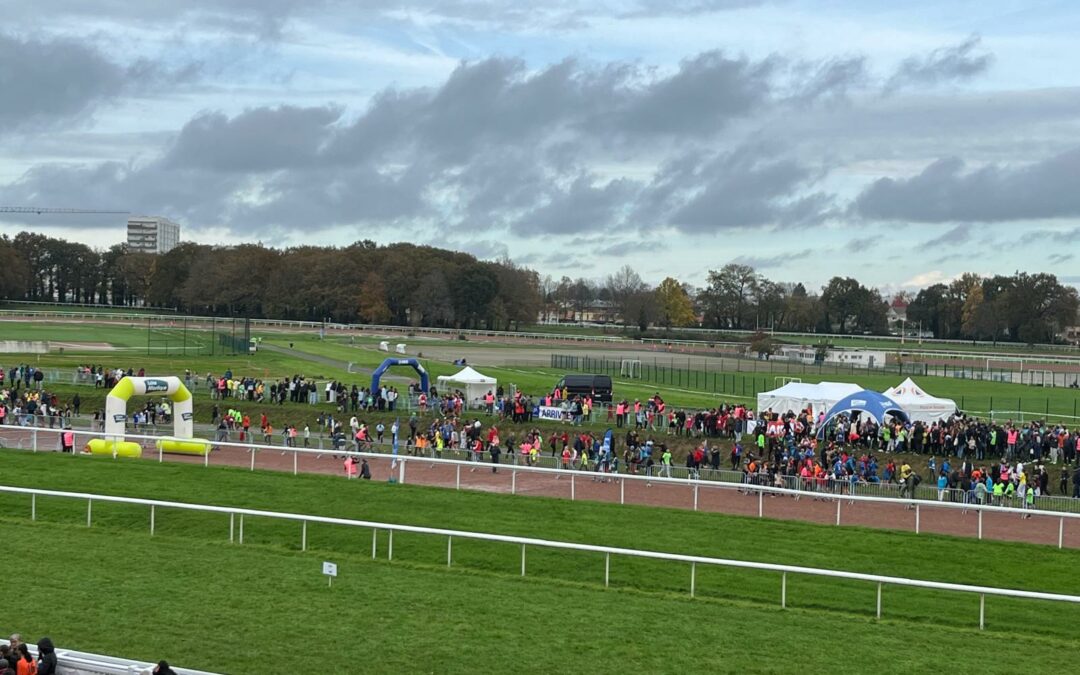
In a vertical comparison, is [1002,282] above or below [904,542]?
above

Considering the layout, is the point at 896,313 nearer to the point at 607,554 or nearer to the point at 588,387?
the point at 588,387

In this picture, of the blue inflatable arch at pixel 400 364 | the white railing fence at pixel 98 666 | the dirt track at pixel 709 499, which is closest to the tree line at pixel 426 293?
the blue inflatable arch at pixel 400 364

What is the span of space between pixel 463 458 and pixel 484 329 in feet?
279

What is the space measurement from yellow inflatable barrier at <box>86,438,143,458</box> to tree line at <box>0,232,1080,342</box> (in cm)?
8086

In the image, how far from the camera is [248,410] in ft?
121

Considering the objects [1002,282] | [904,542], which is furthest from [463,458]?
[1002,282]

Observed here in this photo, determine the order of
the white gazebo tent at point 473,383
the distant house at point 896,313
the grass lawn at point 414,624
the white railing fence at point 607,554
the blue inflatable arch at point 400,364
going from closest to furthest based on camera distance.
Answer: the grass lawn at point 414,624 < the white railing fence at point 607,554 < the white gazebo tent at point 473,383 < the blue inflatable arch at point 400,364 < the distant house at point 896,313

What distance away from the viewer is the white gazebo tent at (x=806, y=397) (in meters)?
30.6

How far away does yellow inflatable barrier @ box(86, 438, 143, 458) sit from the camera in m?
24.1

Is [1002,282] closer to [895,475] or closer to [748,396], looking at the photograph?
[748,396]

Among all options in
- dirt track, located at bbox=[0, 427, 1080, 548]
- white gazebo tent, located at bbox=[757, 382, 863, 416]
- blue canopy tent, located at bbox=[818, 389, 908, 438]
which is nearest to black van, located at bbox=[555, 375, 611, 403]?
white gazebo tent, located at bbox=[757, 382, 863, 416]

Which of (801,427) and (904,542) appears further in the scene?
(801,427)

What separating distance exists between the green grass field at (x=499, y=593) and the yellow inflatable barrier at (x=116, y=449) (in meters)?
5.70

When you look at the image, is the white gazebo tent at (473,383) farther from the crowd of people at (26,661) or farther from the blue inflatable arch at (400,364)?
the crowd of people at (26,661)
